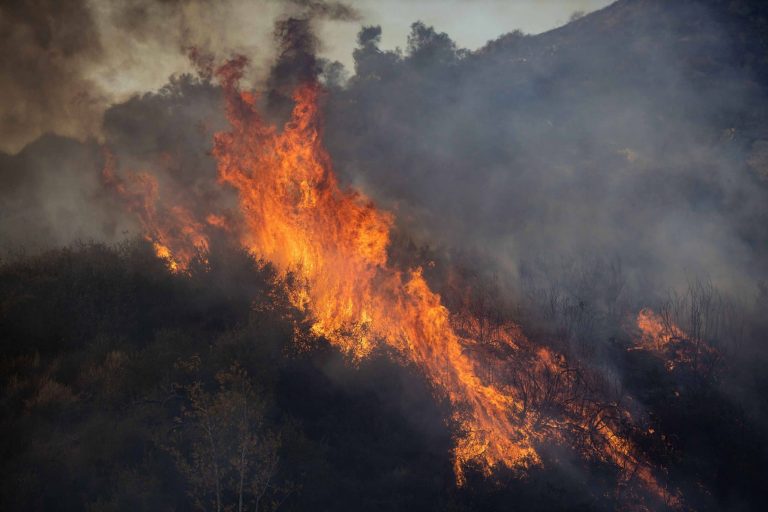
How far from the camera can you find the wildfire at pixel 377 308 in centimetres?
1521

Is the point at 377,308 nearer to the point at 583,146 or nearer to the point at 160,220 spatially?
the point at 160,220

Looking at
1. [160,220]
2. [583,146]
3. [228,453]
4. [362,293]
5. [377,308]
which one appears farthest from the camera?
[583,146]

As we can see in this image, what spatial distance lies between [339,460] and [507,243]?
18.4m

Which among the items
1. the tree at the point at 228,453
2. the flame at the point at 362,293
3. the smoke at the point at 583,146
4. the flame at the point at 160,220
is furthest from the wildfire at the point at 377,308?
the smoke at the point at 583,146

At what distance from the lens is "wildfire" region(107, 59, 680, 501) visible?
15211 mm

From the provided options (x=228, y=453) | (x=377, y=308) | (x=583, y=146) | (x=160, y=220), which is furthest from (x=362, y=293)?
(x=583, y=146)

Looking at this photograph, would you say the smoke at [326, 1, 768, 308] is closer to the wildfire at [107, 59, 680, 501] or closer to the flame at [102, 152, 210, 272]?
the wildfire at [107, 59, 680, 501]

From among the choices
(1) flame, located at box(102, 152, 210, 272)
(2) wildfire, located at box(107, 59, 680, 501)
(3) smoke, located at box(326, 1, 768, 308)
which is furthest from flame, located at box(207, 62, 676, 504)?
(3) smoke, located at box(326, 1, 768, 308)

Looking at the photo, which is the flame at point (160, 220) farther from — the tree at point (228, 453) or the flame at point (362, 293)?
the tree at point (228, 453)

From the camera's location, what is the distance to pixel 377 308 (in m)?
18.9

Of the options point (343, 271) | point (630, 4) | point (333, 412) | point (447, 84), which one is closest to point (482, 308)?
point (343, 271)

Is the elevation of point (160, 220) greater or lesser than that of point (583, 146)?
lesser

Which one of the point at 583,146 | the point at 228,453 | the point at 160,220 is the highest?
the point at 583,146

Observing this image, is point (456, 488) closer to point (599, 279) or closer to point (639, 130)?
point (599, 279)
